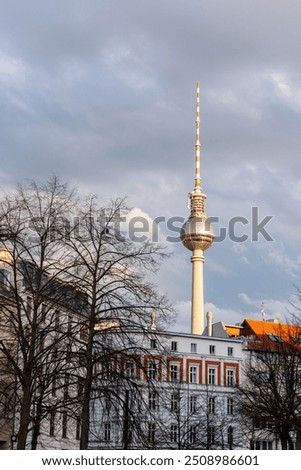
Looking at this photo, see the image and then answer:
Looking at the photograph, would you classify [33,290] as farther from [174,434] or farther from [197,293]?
[197,293]

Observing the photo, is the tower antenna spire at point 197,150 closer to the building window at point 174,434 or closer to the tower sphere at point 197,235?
the tower sphere at point 197,235

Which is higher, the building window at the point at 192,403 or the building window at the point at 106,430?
the building window at the point at 192,403

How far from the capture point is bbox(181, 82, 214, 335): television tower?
6422 inches

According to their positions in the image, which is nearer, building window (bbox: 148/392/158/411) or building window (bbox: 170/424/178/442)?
building window (bbox: 148/392/158/411)

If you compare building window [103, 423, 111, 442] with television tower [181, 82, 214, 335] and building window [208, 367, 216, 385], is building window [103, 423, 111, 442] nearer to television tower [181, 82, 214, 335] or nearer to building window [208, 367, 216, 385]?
building window [208, 367, 216, 385]

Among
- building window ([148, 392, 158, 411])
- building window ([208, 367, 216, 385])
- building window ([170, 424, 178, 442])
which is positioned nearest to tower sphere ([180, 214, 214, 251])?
building window ([208, 367, 216, 385])

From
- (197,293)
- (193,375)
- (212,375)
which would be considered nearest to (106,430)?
(193,375)

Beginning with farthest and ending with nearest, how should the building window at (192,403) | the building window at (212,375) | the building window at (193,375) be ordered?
the building window at (212,375) < the building window at (193,375) < the building window at (192,403)

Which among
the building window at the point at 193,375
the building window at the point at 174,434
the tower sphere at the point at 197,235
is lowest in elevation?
the building window at the point at 174,434

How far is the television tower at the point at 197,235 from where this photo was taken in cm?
16312

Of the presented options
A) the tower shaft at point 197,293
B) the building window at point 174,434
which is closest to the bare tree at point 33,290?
the building window at point 174,434

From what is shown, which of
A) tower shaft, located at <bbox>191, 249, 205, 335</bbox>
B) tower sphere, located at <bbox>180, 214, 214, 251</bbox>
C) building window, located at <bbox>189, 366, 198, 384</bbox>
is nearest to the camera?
building window, located at <bbox>189, 366, 198, 384</bbox>

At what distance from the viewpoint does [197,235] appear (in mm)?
168875
